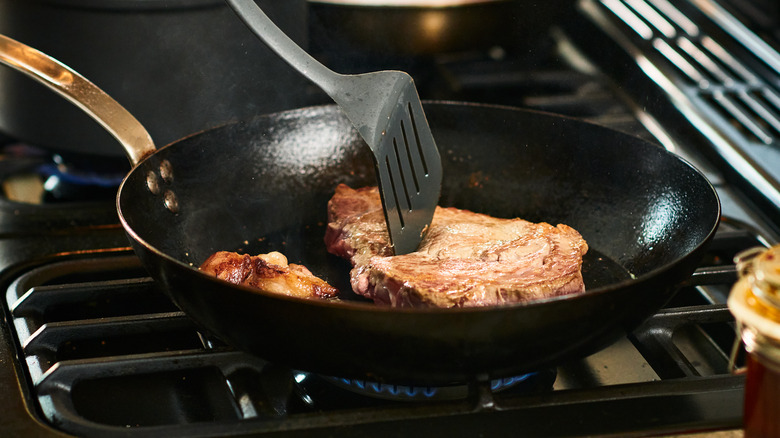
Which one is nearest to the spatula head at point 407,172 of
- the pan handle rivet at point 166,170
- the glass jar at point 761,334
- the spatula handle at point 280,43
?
the spatula handle at point 280,43

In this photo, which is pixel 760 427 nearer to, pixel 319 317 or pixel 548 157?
pixel 319 317

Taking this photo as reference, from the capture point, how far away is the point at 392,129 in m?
1.19

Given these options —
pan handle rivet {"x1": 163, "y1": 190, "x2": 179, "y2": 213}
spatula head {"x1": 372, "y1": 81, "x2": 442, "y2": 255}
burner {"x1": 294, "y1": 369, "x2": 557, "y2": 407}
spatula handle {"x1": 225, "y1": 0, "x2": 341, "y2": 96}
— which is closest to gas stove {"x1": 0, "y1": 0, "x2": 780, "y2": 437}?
burner {"x1": 294, "y1": 369, "x2": 557, "y2": 407}

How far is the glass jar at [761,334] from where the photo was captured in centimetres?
66

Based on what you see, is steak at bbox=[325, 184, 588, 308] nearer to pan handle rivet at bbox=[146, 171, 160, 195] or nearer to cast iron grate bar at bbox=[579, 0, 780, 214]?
pan handle rivet at bbox=[146, 171, 160, 195]

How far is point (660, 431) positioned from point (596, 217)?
589 mm

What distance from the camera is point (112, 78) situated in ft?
4.56

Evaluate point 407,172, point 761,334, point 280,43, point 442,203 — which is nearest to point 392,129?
point 407,172

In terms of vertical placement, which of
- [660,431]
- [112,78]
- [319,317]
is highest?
[112,78]

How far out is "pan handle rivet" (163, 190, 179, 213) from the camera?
1247 mm

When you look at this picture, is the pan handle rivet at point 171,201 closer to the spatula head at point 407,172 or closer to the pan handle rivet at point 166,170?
the pan handle rivet at point 166,170

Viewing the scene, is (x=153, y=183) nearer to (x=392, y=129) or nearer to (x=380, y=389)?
(x=392, y=129)

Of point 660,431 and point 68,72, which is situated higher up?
point 68,72

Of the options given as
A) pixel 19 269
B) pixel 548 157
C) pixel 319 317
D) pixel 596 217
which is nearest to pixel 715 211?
pixel 596 217
